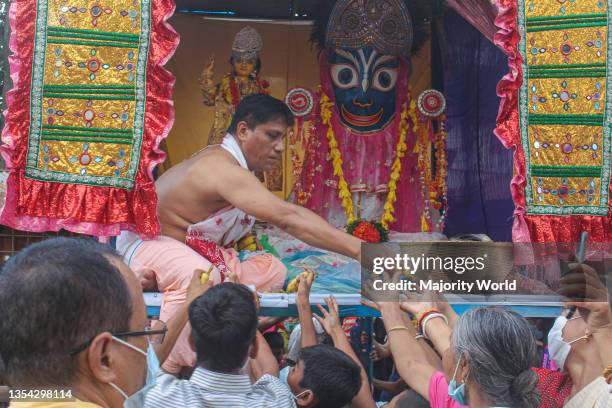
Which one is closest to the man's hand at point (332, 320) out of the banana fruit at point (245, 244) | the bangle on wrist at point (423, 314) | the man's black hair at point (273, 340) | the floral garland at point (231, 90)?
the bangle on wrist at point (423, 314)

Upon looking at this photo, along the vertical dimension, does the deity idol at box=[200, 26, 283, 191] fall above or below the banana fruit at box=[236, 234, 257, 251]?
above

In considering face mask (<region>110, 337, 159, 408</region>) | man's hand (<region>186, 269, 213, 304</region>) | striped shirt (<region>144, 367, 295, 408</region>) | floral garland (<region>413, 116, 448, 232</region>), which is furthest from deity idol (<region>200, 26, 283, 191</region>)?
face mask (<region>110, 337, 159, 408</region>)

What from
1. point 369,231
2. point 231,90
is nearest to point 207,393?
point 369,231

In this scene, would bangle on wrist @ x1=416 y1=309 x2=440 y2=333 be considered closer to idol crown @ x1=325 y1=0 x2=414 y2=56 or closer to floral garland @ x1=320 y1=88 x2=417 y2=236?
floral garland @ x1=320 y1=88 x2=417 y2=236

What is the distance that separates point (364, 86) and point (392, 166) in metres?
0.71

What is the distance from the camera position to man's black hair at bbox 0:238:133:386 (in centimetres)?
138

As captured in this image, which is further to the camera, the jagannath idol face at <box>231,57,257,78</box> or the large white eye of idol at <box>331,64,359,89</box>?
the large white eye of idol at <box>331,64,359,89</box>

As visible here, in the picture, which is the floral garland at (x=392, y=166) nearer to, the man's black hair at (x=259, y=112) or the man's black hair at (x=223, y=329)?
the man's black hair at (x=259, y=112)

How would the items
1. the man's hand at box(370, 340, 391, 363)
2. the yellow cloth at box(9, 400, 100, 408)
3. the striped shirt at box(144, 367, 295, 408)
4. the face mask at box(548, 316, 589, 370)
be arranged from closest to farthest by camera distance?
the yellow cloth at box(9, 400, 100, 408) < the striped shirt at box(144, 367, 295, 408) < the face mask at box(548, 316, 589, 370) < the man's hand at box(370, 340, 391, 363)

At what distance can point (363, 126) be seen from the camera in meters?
6.63

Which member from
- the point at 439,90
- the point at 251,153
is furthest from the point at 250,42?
the point at 251,153

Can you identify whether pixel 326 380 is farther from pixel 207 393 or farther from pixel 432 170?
pixel 432 170

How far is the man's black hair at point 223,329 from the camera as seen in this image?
2447 millimetres

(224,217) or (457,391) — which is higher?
(224,217)
